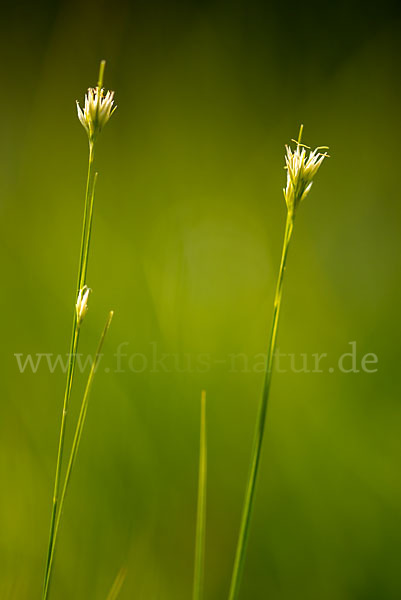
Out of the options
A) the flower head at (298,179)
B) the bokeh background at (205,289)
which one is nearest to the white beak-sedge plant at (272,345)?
the flower head at (298,179)

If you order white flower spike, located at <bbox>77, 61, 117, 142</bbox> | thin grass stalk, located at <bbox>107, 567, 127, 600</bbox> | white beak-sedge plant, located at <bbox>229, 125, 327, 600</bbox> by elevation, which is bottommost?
thin grass stalk, located at <bbox>107, 567, 127, 600</bbox>

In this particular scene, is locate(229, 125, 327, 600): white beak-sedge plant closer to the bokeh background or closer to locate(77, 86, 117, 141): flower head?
Result: locate(77, 86, 117, 141): flower head

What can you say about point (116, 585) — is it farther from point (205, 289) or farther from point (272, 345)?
point (205, 289)

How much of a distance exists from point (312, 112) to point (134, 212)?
18.0 inches

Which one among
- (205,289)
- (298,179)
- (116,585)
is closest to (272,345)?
(298,179)

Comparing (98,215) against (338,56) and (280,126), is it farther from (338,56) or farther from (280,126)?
(338,56)

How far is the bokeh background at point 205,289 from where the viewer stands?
0.59 m

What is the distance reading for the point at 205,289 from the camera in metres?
0.92

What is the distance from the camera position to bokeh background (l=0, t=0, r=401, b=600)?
59cm

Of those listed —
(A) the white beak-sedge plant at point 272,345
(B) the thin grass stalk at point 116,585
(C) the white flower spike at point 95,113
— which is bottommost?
(B) the thin grass stalk at point 116,585

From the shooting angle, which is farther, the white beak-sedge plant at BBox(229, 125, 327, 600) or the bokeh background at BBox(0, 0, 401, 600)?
the bokeh background at BBox(0, 0, 401, 600)

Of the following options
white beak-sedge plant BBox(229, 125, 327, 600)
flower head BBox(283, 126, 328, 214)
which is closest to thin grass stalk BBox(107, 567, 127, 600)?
white beak-sedge plant BBox(229, 125, 327, 600)

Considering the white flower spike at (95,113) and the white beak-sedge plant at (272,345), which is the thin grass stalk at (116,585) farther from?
the white flower spike at (95,113)

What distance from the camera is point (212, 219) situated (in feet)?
3.16
